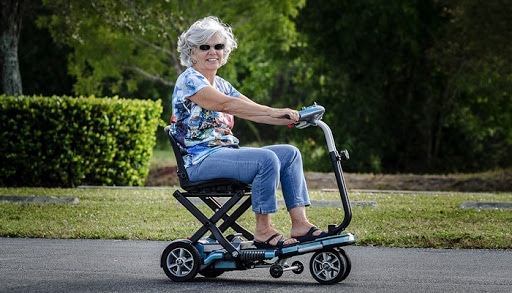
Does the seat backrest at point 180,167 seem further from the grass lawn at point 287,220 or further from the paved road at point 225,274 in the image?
the grass lawn at point 287,220

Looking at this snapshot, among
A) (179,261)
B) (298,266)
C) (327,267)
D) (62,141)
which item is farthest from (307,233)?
(62,141)

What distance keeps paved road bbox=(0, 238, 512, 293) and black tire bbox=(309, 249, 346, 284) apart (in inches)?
2.9

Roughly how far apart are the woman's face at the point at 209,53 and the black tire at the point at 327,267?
1512mm

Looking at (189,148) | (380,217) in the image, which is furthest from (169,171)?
(189,148)

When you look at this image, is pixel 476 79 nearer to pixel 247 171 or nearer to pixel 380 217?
pixel 380 217

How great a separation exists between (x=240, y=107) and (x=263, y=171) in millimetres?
477

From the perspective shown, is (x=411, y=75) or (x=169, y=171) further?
(x=411, y=75)

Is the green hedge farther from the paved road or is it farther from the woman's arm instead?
the woman's arm

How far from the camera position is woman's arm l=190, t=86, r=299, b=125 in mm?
6855

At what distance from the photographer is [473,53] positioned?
21391mm

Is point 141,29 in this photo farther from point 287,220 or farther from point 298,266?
point 298,266

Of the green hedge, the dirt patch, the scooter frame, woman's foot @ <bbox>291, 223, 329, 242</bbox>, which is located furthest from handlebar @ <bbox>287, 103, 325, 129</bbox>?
the dirt patch

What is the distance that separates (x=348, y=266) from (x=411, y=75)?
59.7 ft

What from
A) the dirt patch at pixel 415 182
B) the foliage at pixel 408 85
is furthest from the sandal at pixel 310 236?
the foliage at pixel 408 85
